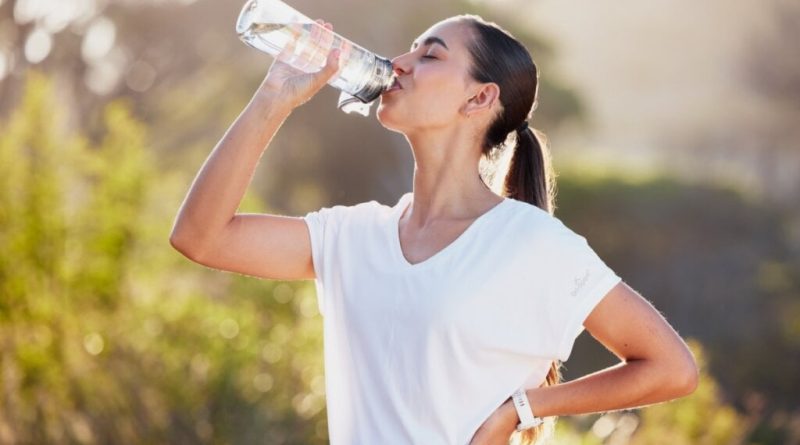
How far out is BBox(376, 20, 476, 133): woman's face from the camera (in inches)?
80.2

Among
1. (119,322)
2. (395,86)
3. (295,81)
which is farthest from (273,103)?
(119,322)

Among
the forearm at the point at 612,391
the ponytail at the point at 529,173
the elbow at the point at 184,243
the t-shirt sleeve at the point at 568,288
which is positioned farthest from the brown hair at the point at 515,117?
the elbow at the point at 184,243

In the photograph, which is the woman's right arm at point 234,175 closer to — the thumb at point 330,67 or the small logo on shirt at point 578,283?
the thumb at point 330,67

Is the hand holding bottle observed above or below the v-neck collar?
above

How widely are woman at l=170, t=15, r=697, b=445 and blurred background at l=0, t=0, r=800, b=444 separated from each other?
2.11 meters

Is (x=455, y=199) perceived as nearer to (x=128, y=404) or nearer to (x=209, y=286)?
(x=128, y=404)

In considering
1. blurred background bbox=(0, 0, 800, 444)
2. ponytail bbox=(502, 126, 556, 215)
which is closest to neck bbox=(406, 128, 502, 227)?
ponytail bbox=(502, 126, 556, 215)

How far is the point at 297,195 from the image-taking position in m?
14.6

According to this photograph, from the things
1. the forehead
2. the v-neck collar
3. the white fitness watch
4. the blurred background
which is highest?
the forehead

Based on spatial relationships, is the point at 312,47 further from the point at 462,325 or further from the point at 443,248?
the point at 462,325

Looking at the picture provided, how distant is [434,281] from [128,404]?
99.5 inches

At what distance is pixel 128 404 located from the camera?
4.17 metres

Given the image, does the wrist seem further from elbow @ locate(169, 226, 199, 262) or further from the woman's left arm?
the woman's left arm

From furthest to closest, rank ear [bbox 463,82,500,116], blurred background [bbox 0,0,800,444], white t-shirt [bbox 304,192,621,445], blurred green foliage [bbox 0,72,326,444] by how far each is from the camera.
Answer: blurred background [bbox 0,0,800,444] → blurred green foliage [bbox 0,72,326,444] → ear [bbox 463,82,500,116] → white t-shirt [bbox 304,192,621,445]
